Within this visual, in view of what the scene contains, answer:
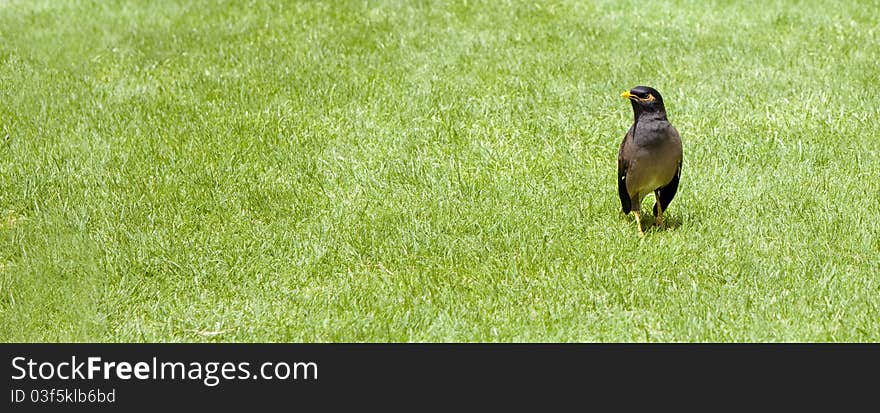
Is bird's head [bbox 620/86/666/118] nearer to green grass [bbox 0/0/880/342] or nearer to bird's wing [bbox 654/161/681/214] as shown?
bird's wing [bbox 654/161/681/214]

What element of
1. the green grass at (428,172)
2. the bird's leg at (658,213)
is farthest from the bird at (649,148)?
the green grass at (428,172)

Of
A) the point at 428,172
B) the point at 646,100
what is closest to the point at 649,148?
the point at 646,100

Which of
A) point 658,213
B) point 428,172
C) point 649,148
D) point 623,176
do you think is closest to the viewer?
point 649,148

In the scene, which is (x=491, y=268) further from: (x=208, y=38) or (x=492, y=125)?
(x=208, y=38)

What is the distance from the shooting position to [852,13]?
11539mm

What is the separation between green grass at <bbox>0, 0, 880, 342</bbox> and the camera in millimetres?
5762

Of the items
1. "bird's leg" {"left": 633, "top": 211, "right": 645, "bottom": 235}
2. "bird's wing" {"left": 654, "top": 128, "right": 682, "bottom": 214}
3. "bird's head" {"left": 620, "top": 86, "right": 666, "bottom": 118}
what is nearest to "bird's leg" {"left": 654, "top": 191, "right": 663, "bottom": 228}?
"bird's wing" {"left": 654, "top": 128, "right": 682, "bottom": 214}

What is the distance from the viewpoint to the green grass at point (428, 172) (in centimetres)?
576

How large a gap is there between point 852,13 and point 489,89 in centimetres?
476

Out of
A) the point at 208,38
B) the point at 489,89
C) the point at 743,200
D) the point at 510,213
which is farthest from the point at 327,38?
the point at 743,200

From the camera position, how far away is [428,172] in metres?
7.65

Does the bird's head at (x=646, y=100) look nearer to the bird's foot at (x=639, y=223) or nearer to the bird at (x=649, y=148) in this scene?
the bird at (x=649, y=148)

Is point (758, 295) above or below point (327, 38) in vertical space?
below

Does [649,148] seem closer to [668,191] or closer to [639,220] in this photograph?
[668,191]
